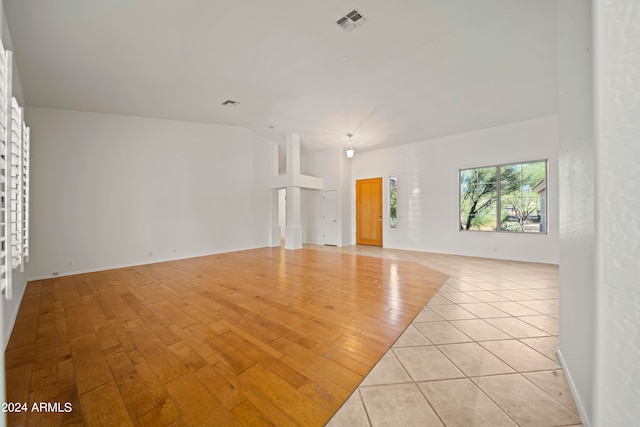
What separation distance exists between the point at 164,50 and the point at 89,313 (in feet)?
11.7

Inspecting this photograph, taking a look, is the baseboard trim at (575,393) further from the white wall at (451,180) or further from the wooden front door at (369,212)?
the wooden front door at (369,212)

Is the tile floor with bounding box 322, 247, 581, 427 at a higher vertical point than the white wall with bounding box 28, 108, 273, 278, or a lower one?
lower

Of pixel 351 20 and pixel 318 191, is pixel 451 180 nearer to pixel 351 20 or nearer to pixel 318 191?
pixel 318 191

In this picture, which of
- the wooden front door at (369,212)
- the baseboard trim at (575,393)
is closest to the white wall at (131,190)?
the wooden front door at (369,212)

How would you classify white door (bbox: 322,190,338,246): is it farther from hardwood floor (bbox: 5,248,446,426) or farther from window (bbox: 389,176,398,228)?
hardwood floor (bbox: 5,248,446,426)

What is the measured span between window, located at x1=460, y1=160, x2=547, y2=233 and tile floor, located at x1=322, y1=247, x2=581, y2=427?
9.59 feet

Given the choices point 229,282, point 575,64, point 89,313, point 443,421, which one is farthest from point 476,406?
point 89,313

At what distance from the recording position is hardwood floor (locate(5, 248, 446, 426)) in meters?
1.48

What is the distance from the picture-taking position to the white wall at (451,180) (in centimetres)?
512

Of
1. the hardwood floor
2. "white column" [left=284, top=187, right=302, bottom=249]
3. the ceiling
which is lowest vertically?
the hardwood floor

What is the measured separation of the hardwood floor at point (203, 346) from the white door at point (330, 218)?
413 centimetres

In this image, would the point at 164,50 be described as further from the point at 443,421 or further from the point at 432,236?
the point at 432,236

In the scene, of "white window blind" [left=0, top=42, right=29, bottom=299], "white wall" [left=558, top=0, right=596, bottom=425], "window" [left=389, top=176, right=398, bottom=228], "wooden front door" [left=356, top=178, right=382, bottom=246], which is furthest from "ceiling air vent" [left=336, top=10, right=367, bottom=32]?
"wooden front door" [left=356, top=178, right=382, bottom=246]

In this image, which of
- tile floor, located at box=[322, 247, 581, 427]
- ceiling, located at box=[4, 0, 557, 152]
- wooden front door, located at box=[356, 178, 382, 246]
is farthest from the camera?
wooden front door, located at box=[356, 178, 382, 246]
